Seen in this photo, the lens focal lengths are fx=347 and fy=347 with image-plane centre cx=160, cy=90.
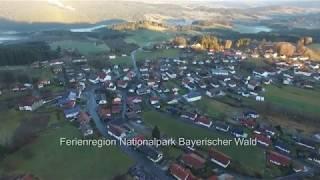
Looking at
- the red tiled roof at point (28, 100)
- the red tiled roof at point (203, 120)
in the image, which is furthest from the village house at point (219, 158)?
the red tiled roof at point (28, 100)

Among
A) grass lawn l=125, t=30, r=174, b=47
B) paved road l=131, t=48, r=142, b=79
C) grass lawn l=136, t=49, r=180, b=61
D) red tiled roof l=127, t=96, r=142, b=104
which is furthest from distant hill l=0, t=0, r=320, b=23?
red tiled roof l=127, t=96, r=142, b=104

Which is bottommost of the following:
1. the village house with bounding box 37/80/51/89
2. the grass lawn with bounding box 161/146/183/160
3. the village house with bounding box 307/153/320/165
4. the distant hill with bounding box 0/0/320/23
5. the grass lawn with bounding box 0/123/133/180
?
the grass lawn with bounding box 0/123/133/180

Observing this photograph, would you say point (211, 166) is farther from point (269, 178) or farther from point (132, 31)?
point (132, 31)

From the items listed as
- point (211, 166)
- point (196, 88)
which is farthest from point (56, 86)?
→ point (211, 166)

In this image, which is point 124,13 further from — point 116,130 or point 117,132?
point 117,132

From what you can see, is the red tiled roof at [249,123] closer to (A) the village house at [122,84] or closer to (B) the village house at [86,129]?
(B) the village house at [86,129]

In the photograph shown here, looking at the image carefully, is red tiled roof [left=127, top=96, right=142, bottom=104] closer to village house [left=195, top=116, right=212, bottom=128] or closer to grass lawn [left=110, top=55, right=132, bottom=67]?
village house [left=195, top=116, right=212, bottom=128]
